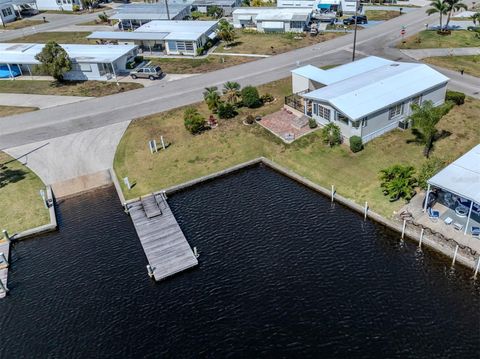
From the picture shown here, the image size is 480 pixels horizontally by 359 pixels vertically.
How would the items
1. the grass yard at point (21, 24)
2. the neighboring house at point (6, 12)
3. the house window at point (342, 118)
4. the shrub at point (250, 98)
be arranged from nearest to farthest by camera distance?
the house window at point (342, 118), the shrub at point (250, 98), the grass yard at point (21, 24), the neighboring house at point (6, 12)

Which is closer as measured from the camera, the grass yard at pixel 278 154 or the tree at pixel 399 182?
the tree at pixel 399 182

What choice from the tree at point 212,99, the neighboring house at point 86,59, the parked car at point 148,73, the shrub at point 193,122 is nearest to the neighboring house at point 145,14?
the neighboring house at point 86,59

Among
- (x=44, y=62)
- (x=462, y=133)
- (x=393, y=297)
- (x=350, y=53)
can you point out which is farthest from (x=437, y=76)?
(x=44, y=62)

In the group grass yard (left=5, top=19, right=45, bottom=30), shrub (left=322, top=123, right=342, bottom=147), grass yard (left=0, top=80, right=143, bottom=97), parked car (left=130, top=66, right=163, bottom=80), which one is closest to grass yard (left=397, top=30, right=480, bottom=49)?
shrub (left=322, top=123, right=342, bottom=147)

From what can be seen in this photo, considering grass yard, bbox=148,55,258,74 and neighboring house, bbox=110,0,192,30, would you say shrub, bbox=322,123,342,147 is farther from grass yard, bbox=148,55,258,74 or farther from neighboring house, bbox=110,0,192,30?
neighboring house, bbox=110,0,192,30

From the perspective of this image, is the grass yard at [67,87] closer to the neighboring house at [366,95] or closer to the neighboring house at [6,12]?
the neighboring house at [366,95]

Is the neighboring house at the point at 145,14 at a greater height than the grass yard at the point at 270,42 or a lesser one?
greater

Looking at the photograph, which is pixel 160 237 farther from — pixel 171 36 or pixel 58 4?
pixel 58 4
